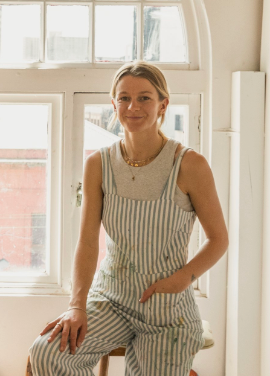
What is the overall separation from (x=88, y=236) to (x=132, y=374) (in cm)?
50

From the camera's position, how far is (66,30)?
2430 millimetres

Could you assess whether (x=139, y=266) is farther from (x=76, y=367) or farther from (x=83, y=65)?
(x=83, y=65)

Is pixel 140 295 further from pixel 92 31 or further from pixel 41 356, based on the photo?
pixel 92 31

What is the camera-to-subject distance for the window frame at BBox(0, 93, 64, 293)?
8.02 feet

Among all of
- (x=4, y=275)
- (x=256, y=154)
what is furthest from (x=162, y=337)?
(x=4, y=275)

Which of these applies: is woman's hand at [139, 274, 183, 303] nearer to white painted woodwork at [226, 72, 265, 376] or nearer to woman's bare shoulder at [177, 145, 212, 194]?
woman's bare shoulder at [177, 145, 212, 194]

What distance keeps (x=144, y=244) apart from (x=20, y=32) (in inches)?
55.3

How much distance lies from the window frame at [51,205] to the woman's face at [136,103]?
2.51 ft

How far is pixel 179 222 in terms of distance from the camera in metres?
1.67

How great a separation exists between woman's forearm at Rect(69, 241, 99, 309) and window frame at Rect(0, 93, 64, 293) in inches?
27.9

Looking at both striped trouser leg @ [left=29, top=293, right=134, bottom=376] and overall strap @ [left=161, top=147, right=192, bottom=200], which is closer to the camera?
striped trouser leg @ [left=29, top=293, right=134, bottom=376]

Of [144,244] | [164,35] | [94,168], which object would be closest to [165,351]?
[144,244]

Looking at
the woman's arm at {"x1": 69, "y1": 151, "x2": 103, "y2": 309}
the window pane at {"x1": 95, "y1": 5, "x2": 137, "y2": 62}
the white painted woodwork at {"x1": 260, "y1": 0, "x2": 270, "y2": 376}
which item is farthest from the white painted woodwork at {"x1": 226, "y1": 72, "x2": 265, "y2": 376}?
the woman's arm at {"x1": 69, "y1": 151, "x2": 103, "y2": 309}

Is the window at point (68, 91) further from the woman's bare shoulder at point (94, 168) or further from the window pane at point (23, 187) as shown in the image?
the woman's bare shoulder at point (94, 168)
